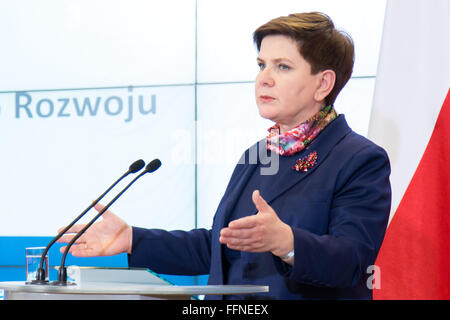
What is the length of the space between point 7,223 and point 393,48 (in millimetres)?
2010

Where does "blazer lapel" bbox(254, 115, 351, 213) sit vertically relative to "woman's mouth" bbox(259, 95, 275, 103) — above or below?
below

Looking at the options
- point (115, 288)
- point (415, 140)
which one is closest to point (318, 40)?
point (415, 140)

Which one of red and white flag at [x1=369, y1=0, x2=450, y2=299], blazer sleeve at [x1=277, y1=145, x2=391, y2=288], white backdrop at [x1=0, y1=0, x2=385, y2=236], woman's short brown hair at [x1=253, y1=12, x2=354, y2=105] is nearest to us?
blazer sleeve at [x1=277, y1=145, x2=391, y2=288]

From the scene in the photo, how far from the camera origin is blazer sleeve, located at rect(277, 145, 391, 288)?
1435 mm

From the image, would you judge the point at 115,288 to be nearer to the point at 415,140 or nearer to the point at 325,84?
the point at 325,84

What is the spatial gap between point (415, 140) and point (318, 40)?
69 centimetres

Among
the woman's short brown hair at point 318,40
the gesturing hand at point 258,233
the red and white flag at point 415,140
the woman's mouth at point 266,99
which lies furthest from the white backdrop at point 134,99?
the gesturing hand at point 258,233

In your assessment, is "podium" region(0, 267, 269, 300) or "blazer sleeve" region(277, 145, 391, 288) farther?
"blazer sleeve" region(277, 145, 391, 288)

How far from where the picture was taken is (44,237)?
304cm

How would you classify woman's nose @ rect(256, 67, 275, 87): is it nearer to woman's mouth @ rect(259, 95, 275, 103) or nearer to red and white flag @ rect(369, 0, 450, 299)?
woman's mouth @ rect(259, 95, 275, 103)

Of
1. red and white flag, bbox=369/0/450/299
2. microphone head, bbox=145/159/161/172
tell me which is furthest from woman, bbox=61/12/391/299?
red and white flag, bbox=369/0/450/299

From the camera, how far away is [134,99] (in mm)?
3025
